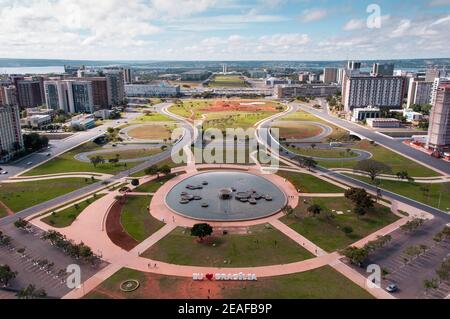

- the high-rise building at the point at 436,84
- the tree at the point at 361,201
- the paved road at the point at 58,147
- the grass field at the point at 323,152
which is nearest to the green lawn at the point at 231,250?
the tree at the point at 361,201

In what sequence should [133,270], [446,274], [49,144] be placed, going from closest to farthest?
[446,274], [133,270], [49,144]

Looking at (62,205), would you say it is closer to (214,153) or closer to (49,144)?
(214,153)

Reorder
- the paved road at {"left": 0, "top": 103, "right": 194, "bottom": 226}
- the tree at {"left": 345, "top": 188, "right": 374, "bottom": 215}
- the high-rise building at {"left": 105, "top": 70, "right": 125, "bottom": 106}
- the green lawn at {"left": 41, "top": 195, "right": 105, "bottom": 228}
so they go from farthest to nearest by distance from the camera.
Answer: the high-rise building at {"left": 105, "top": 70, "right": 125, "bottom": 106} → the paved road at {"left": 0, "top": 103, "right": 194, "bottom": 226} → the tree at {"left": 345, "top": 188, "right": 374, "bottom": 215} → the green lawn at {"left": 41, "top": 195, "right": 105, "bottom": 228}

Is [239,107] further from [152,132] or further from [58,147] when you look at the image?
[58,147]

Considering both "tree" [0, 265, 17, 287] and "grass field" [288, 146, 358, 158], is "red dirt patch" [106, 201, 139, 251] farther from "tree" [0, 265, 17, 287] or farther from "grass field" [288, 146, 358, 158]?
"grass field" [288, 146, 358, 158]

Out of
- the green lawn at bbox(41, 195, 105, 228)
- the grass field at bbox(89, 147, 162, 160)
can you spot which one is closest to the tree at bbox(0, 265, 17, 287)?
the green lawn at bbox(41, 195, 105, 228)

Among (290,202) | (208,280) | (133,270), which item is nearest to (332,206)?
(290,202)

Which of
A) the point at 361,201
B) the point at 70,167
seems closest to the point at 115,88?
the point at 70,167
